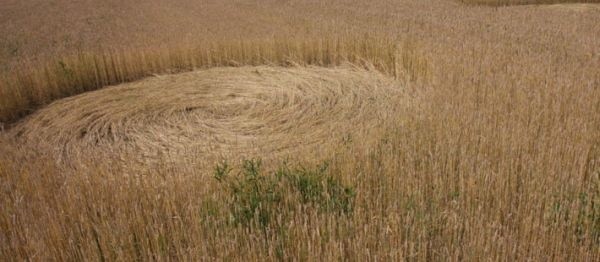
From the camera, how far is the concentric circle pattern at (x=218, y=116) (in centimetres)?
370

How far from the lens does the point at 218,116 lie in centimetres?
450

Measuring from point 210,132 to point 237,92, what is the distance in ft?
3.40

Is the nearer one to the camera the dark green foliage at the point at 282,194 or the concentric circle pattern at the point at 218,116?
the dark green foliage at the point at 282,194

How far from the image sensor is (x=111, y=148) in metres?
3.78

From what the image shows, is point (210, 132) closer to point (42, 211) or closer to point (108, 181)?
point (108, 181)

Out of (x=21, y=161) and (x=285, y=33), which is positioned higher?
(x=285, y=33)

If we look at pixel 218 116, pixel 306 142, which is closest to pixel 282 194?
pixel 306 142

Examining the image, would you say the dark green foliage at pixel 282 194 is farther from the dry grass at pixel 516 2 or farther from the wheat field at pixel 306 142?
the dry grass at pixel 516 2

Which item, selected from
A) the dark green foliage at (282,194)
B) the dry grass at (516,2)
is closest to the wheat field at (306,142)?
the dark green foliage at (282,194)

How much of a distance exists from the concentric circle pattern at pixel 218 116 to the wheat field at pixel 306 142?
0.03m

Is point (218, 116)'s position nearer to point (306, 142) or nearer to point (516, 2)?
point (306, 142)

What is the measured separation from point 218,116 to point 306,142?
1232 mm

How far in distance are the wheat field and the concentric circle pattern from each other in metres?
0.03

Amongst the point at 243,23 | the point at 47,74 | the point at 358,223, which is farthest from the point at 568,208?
the point at 243,23
